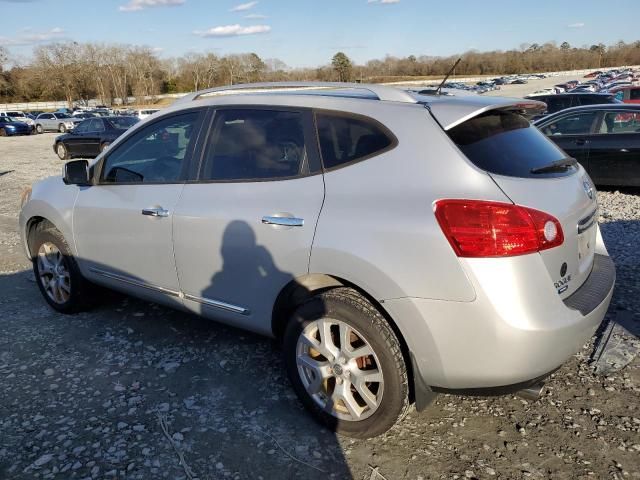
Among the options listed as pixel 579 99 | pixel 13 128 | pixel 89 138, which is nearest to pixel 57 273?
pixel 579 99

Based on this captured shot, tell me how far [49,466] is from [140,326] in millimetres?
1698

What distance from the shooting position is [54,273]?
4.58 meters

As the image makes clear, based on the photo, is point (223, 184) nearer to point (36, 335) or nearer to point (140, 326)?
point (140, 326)

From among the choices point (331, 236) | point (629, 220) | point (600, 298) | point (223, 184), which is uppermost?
point (223, 184)

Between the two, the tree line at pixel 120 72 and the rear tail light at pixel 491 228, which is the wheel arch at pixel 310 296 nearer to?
the rear tail light at pixel 491 228

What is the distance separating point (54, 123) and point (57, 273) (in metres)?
38.9

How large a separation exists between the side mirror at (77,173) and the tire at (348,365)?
7.39 feet

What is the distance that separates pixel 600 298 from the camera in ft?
8.96

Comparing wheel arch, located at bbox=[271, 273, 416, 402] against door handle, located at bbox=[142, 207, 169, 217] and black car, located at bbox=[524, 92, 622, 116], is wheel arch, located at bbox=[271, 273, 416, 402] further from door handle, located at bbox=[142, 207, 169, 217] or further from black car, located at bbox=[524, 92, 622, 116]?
black car, located at bbox=[524, 92, 622, 116]

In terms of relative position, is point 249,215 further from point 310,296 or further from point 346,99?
point 346,99

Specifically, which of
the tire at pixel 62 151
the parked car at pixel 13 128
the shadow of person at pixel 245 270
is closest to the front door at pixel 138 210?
the shadow of person at pixel 245 270

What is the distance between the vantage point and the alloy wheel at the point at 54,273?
178 inches

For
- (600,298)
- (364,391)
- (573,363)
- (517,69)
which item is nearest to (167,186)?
(364,391)

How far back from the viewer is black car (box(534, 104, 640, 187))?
857 centimetres
